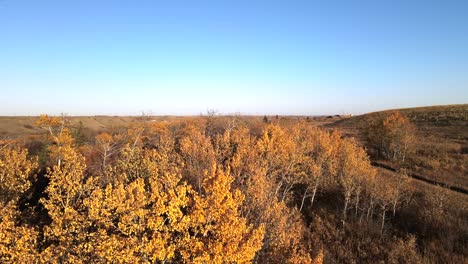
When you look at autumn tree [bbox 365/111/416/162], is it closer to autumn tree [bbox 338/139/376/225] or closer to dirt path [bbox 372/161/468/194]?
dirt path [bbox 372/161/468/194]

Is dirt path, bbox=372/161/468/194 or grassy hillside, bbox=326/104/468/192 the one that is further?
grassy hillside, bbox=326/104/468/192

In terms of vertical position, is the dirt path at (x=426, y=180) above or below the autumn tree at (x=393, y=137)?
below

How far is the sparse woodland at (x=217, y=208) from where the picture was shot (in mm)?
18266

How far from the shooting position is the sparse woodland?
18266mm

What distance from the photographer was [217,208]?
21.0 m

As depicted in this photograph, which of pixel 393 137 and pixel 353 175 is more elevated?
pixel 393 137

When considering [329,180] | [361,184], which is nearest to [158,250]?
[361,184]

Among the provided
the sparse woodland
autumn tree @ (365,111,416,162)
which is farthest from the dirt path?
autumn tree @ (365,111,416,162)

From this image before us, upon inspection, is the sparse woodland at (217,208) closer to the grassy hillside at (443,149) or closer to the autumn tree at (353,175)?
the autumn tree at (353,175)

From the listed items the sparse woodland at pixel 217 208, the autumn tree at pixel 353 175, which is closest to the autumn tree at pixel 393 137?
the sparse woodland at pixel 217 208

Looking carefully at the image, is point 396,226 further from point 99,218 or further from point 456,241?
point 99,218

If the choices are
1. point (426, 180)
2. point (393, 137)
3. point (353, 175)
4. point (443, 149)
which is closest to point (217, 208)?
point (353, 175)

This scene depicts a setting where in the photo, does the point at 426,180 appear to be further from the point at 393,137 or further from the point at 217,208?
the point at 217,208

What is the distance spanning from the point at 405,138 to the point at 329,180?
32.2m
